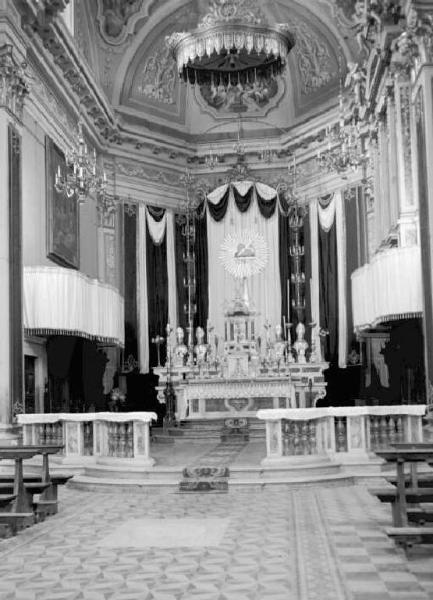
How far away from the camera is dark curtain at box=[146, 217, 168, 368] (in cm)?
1998

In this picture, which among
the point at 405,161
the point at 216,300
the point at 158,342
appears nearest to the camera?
the point at 405,161

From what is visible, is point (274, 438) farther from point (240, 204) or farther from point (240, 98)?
point (240, 98)

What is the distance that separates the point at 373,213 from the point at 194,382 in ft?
18.1

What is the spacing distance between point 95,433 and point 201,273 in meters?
9.77

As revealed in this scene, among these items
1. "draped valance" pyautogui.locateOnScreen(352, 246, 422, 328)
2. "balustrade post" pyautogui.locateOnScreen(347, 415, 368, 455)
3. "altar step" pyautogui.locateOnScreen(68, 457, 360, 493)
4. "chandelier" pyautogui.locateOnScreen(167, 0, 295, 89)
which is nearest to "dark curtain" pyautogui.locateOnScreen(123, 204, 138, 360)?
"chandelier" pyautogui.locateOnScreen(167, 0, 295, 89)

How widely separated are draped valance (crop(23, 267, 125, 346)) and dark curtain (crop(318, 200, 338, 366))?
249 inches

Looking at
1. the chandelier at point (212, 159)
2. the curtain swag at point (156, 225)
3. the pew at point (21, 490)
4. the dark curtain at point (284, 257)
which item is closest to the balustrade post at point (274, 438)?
the pew at point (21, 490)

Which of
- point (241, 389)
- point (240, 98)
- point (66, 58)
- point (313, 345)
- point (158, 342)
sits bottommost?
point (241, 389)

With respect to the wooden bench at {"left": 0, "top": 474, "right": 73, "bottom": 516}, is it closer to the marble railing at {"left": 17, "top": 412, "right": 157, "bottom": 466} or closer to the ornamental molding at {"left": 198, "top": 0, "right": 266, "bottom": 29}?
the marble railing at {"left": 17, "top": 412, "right": 157, "bottom": 466}

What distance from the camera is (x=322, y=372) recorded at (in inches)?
722

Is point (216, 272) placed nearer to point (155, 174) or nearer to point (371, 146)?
point (155, 174)

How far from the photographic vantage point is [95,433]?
11.5m

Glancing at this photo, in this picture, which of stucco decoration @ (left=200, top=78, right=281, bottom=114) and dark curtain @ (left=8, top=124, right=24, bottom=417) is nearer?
dark curtain @ (left=8, top=124, right=24, bottom=417)

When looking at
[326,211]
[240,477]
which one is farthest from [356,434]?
[326,211]
